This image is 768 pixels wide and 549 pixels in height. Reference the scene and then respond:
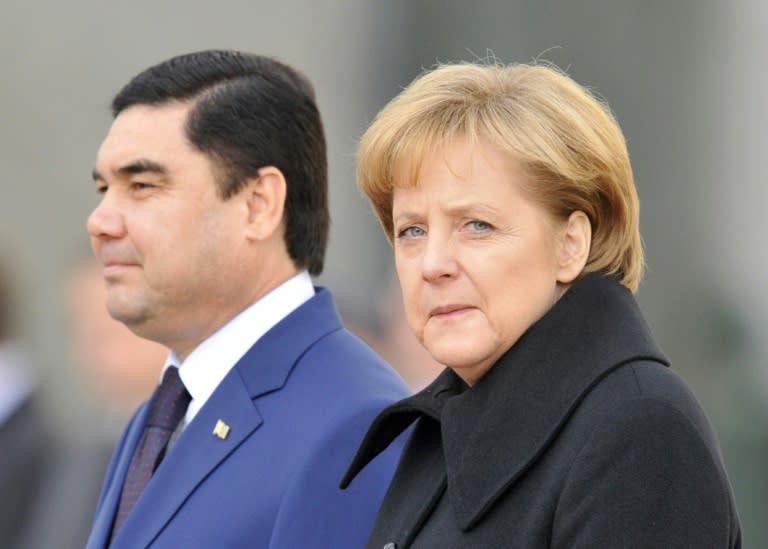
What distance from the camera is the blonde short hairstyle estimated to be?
8.75 feet

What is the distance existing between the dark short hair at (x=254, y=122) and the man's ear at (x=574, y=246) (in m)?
1.05

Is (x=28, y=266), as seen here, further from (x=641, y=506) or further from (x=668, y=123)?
(x=641, y=506)

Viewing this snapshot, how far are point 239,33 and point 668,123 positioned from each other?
2262 millimetres

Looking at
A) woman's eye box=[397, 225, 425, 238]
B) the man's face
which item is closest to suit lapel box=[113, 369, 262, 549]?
the man's face

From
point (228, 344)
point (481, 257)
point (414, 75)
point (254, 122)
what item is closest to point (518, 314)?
point (481, 257)

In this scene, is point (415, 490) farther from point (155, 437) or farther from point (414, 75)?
point (414, 75)

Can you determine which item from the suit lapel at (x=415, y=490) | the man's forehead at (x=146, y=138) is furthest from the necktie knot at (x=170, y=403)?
the suit lapel at (x=415, y=490)

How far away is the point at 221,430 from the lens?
336cm

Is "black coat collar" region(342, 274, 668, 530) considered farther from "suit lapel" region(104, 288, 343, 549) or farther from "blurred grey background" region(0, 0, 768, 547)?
"blurred grey background" region(0, 0, 768, 547)

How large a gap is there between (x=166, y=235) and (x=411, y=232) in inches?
32.6

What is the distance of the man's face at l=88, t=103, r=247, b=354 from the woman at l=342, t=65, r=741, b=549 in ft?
2.24

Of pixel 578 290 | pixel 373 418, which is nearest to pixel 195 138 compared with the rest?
pixel 373 418

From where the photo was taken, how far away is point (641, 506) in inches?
91.2

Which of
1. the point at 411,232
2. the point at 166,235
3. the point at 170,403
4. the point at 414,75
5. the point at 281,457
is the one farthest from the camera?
the point at 414,75
